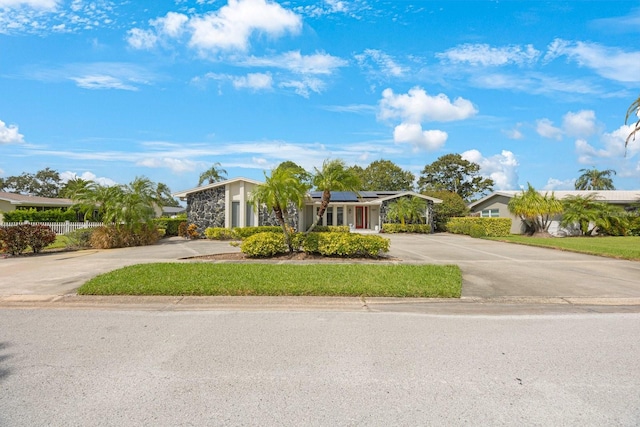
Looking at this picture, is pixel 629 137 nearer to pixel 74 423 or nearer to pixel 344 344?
pixel 344 344

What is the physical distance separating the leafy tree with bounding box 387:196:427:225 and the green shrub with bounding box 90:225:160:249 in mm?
19863

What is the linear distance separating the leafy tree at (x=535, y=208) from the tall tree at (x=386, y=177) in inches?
1058

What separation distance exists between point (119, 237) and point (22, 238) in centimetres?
435

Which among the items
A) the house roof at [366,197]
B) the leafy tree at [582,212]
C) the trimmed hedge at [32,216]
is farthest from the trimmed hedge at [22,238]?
the leafy tree at [582,212]

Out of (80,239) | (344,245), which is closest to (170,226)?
(80,239)

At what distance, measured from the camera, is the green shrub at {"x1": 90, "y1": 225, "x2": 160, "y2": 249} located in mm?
18266

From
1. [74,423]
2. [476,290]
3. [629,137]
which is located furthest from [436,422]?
[629,137]

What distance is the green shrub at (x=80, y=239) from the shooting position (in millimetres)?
18203

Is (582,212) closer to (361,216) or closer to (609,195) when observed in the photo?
(609,195)

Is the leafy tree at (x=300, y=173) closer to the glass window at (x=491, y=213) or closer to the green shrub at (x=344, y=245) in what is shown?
the green shrub at (x=344, y=245)

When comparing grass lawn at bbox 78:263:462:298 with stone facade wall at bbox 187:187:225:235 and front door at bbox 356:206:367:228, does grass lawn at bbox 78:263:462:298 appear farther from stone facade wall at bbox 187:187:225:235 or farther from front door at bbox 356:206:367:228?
front door at bbox 356:206:367:228

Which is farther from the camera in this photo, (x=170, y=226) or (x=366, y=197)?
(x=366, y=197)

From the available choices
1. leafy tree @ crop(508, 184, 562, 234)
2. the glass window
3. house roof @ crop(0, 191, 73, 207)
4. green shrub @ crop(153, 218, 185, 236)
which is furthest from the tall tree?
house roof @ crop(0, 191, 73, 207)

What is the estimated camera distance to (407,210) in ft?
107
